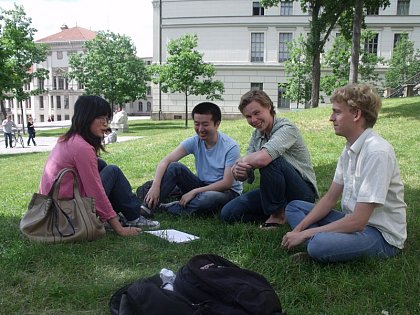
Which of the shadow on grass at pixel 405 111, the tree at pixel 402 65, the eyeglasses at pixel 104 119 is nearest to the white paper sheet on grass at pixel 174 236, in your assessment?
the eyeglasses at pixel 104 119

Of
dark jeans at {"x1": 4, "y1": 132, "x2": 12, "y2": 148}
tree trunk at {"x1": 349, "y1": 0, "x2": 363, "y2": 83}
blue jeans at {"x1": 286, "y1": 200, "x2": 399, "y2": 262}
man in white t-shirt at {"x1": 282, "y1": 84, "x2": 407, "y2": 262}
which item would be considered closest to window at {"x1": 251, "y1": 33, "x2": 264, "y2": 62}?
dark jeans at {"x1": 4, "y1": 132, "x2": 12, "y2": 148}

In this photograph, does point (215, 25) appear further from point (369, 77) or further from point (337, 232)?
point (337, 232)

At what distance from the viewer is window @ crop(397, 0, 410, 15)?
3909cm

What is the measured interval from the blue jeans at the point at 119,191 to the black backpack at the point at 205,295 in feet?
5.74

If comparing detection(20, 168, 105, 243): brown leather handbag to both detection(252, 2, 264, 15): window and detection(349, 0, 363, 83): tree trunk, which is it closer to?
detection(349, 0, 363, 83): tree trunk

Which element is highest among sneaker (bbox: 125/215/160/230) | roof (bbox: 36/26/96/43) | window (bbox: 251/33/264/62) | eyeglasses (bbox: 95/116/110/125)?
roof (bbox: 36/26/96/43)

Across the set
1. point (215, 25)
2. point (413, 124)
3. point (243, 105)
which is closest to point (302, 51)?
point (215, 25)

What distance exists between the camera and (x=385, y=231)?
3.08 m

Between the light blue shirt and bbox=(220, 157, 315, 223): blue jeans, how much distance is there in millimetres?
495

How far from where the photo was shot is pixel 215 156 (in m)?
4.80

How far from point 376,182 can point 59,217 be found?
98.3 inches

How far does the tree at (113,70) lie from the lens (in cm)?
3709

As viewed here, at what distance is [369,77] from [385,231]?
116 ft

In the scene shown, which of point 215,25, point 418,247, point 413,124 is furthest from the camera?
point 215,25
